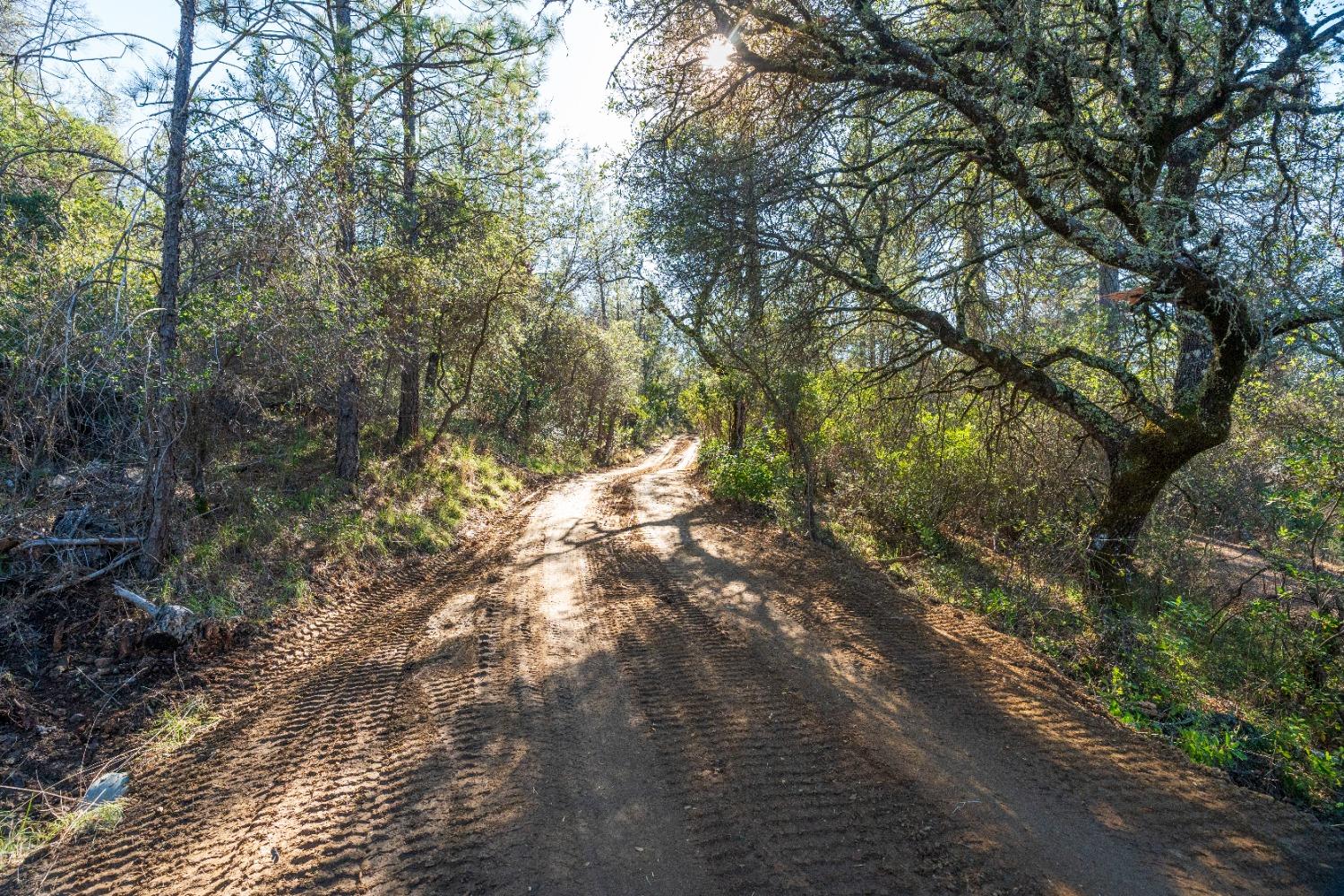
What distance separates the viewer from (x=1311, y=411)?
19.6ft

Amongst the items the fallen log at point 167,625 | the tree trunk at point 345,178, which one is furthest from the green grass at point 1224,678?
the fallen log at point 167,625

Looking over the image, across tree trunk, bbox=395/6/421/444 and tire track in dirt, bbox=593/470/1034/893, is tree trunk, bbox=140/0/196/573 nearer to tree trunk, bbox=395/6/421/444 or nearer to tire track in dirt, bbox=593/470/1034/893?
tree trunk, bbox=395/6/421/444

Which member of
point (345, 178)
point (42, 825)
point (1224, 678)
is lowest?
point (1224, 678)

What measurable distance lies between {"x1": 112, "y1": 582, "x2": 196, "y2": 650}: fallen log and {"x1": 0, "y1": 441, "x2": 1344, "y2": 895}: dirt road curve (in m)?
0.72

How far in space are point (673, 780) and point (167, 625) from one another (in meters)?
4.73

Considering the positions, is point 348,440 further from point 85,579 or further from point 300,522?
point 85,579

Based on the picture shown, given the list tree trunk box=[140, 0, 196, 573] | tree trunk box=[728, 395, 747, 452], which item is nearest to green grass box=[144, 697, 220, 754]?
tree trunk box=[140, 0, 196, 573]

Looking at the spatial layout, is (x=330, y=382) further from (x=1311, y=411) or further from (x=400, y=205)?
(x=1311, y=411)

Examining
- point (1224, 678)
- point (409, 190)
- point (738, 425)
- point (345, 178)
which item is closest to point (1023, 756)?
point (1224, 678)

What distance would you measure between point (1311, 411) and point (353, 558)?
11.2 metres

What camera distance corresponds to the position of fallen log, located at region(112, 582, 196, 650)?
4965mm

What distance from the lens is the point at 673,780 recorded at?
133 inches

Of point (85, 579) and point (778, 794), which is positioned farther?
point (85, 579)

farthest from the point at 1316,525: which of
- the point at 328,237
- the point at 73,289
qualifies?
the point at 73,289
